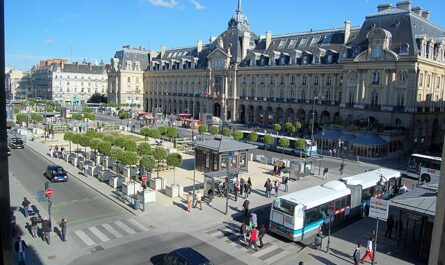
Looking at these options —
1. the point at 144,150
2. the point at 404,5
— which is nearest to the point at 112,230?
the point at 144,150

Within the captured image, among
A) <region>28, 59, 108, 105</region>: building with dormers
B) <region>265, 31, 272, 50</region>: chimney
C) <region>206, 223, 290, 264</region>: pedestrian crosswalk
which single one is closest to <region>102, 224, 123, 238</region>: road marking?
<region>206, 223, 290, 264</region>: pedestrian crosswalk

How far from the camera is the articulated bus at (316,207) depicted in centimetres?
2152

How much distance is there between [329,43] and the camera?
73.6 m

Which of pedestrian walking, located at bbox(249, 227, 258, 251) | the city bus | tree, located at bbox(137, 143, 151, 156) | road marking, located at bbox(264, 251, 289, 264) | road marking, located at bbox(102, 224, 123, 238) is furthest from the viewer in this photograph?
the city bus

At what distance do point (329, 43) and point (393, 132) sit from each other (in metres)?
26.3

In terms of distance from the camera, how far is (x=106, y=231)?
73.5 feet

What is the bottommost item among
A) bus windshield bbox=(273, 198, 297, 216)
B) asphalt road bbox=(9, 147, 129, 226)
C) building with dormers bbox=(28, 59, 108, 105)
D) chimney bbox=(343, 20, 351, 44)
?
asphalt road bbox=(9, 147, 129, 226)

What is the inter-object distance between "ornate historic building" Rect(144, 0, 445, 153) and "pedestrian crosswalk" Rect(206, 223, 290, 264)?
38166 millimetres

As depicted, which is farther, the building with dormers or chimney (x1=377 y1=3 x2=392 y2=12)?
the building with dormers

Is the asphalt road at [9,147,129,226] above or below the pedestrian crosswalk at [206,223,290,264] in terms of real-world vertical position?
above

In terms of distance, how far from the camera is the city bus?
39147 mm

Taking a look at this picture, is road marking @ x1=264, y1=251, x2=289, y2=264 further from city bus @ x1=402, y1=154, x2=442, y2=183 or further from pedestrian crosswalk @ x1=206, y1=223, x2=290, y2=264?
city bus @ x1=402, y1=154, x2=442, y2=183

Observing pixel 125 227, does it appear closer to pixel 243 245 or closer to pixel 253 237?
pixel 243 245

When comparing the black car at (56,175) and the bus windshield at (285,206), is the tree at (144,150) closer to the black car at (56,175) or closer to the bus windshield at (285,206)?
the black car at (56,175)
